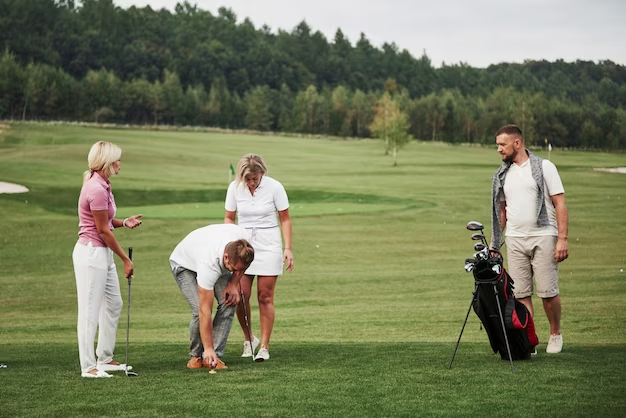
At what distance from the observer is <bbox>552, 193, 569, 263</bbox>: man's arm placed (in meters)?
8.38

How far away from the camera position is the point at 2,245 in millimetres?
22906

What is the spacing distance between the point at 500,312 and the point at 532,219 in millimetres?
1178

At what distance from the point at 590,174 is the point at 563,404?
45.5m

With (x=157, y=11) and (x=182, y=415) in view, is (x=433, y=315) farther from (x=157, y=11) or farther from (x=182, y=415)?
(x=157, y=11)

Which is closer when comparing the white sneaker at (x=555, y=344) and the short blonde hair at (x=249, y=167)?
the short blonde hair at (x=249, y=167)

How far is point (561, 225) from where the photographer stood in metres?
8.41

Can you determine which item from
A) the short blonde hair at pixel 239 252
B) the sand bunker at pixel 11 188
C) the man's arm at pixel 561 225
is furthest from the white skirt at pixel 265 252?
the sand bunker at pixel 11 188

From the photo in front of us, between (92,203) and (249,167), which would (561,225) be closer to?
(249,167)

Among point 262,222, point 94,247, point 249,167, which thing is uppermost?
point 249,167

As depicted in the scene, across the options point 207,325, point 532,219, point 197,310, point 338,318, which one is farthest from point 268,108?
point 207,325

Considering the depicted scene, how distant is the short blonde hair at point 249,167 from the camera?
8.35 metres

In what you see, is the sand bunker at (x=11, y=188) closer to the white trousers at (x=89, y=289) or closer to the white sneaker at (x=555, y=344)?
the white trousers at (x=89, y=289)

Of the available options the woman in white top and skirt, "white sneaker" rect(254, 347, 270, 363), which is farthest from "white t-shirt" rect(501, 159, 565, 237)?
"white sneaker" rect(254, 347, 270, 363)

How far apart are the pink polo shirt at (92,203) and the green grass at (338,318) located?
46.3 inches
